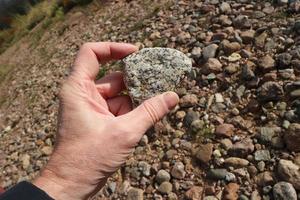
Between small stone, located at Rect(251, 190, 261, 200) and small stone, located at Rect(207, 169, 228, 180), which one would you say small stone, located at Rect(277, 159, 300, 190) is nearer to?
small stone, located at Rect(251, 190, 261, 200)

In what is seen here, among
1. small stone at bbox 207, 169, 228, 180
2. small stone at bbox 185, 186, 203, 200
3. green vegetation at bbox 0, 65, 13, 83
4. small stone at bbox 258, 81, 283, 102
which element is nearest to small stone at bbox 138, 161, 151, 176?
small stone at bbox 185, 186, 203, 200

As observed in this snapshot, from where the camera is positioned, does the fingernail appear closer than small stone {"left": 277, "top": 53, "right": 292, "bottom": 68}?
Yes

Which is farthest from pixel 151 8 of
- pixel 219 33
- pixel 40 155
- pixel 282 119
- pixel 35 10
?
pixel 35 10

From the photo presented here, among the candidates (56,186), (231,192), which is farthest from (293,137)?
(56,186)

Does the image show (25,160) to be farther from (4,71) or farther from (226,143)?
(4,71)

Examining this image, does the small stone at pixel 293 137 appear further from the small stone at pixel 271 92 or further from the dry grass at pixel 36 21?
the dry grass at pixel 36 21

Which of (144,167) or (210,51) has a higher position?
(210,51)
